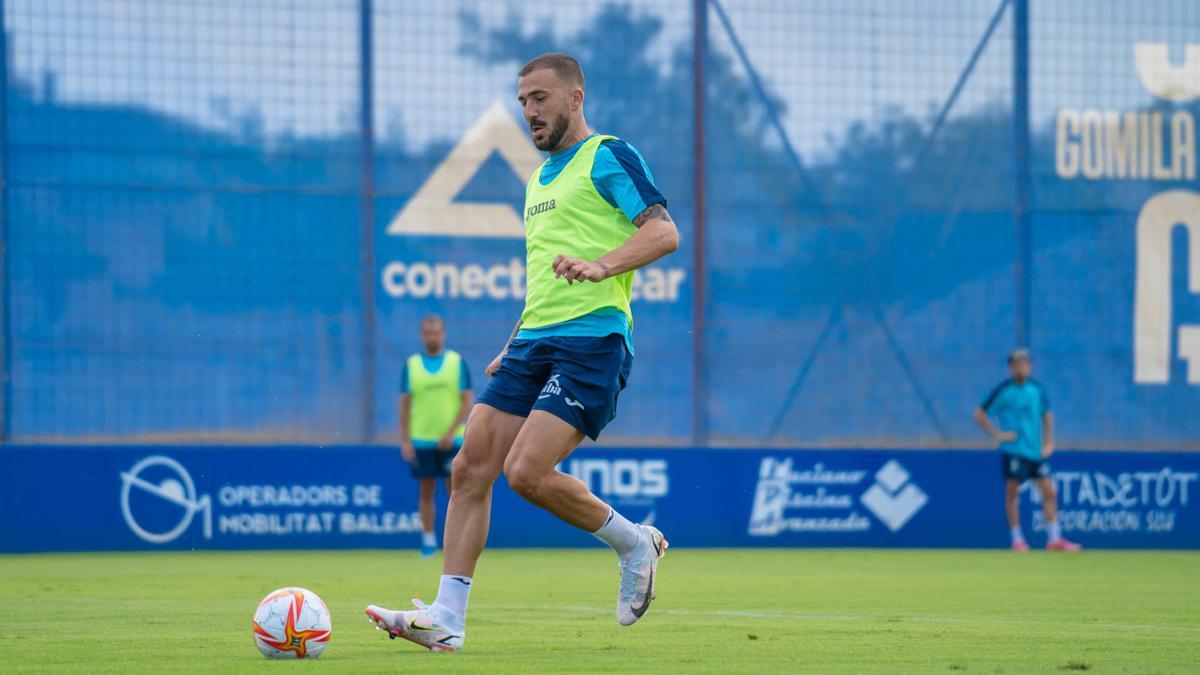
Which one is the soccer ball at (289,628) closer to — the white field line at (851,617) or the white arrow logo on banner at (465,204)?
the white field line at (851,617)

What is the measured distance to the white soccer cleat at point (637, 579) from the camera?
702 centimetres

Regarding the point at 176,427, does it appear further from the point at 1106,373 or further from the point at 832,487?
the point at 1106,373

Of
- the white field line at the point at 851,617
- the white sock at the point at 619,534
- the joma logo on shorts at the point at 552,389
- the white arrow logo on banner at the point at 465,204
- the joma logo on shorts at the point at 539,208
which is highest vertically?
the white arrow logo on banner at the point at 465,204

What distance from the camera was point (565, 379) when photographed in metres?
6.70

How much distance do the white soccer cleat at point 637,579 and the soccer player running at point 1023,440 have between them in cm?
1139

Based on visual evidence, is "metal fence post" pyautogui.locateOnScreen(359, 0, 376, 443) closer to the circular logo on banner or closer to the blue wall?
the blue wall

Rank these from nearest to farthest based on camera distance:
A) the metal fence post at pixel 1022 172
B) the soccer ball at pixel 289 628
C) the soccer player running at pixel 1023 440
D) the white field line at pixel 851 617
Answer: the soccer ball at pixel 289 628, the white field line at pixel 851 617, the soccer player running at pixel 1023 440, the metal fence post at pixel 1022 172

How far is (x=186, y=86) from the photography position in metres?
18.0

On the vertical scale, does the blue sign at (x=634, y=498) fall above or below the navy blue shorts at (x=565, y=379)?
below

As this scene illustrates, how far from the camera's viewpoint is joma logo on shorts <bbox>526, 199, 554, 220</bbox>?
22.5 feet

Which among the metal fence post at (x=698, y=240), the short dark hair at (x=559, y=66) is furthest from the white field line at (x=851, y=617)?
the metal fence post at (x=698, y=240)

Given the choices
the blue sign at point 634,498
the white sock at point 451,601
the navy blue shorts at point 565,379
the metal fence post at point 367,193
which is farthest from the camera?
the metal fence post at point 367,193

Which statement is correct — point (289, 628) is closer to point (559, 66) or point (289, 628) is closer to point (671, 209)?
point (559, 66)

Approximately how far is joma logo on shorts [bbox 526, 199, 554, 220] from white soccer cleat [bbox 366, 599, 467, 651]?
153 cm
